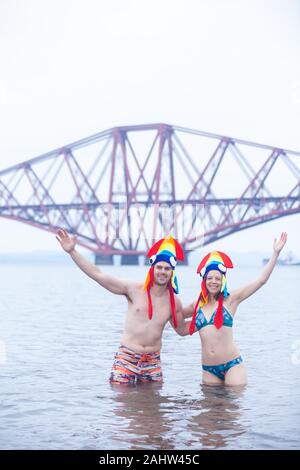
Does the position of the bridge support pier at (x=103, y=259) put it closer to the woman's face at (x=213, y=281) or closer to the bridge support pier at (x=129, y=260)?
the bridge support pier at (x=129, y=260)

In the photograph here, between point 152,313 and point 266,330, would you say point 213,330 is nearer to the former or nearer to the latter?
point 152,313

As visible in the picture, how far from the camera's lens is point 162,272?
311 inches

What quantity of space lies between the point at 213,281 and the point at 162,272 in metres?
0.48

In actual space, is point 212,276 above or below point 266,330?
below

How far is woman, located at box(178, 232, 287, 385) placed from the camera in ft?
25.6

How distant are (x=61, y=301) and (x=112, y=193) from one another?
5460cm

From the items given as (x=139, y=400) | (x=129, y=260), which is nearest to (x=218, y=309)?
(x=139, y=400)

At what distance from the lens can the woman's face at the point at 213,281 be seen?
782cm

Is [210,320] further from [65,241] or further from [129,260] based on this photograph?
[129,260]

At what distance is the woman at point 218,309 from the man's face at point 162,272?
281 mm

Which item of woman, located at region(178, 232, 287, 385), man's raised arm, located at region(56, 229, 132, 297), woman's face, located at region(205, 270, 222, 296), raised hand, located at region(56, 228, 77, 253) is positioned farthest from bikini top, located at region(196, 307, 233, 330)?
raised hand, located at region(56, 228, 77, 253)
